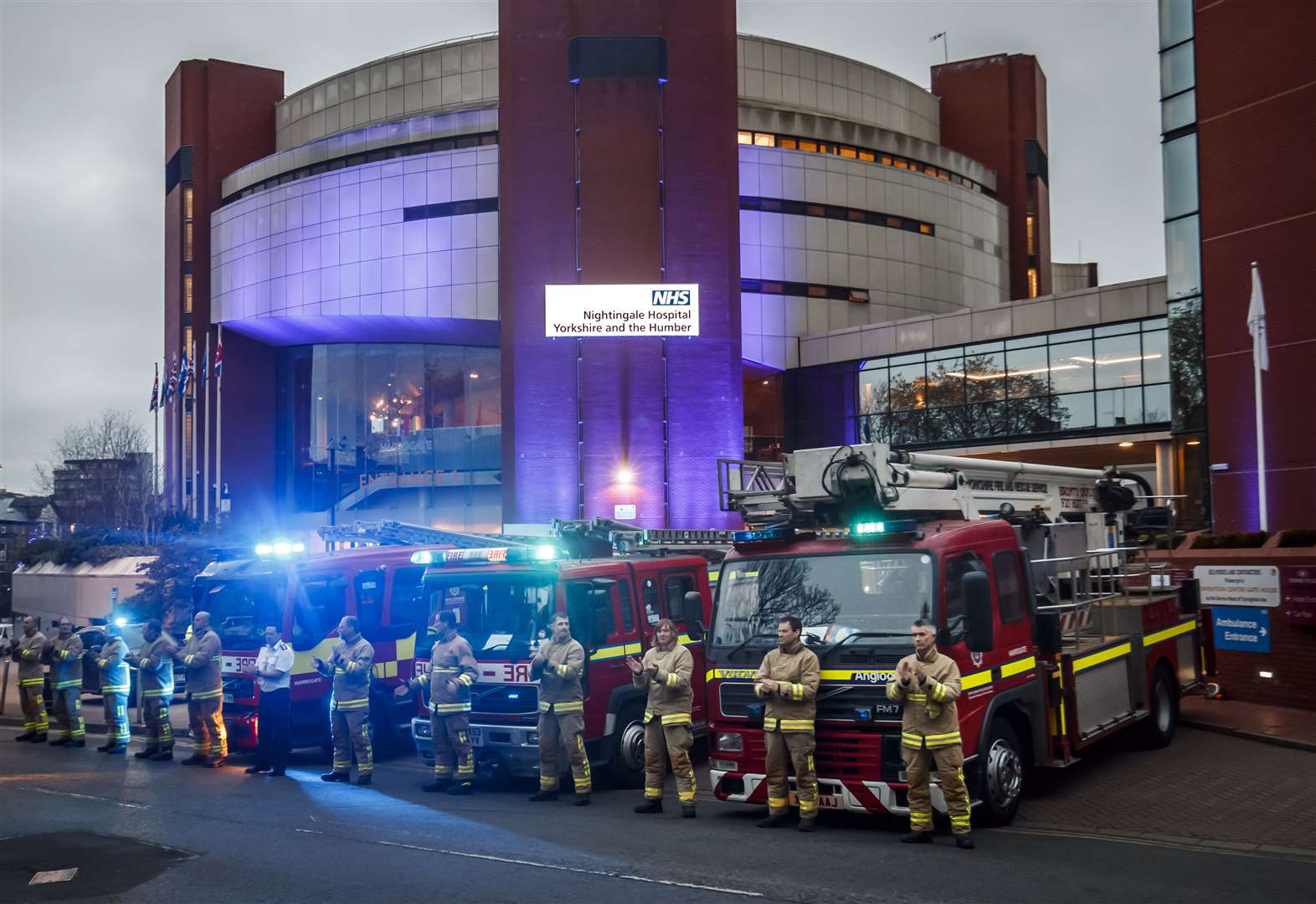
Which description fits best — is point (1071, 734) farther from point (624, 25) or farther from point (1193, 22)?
point (624, 25)

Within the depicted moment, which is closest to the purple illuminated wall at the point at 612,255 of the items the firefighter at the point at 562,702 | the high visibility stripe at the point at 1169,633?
the high visibility stripe at the point at 1169,633

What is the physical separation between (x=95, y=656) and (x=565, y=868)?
46.3ft

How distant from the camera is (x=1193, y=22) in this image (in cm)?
3006

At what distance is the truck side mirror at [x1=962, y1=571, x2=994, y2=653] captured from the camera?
9320mm

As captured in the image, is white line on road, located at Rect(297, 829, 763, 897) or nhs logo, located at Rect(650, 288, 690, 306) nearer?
white line on road, located at Rect(297, 829, 763, 897)

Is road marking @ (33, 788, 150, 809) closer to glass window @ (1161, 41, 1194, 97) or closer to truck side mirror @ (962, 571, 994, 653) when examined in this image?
truck side mirror @ (962, 571, 994, 653)

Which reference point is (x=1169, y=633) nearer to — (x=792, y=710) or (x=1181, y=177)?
(x=792, y=710)

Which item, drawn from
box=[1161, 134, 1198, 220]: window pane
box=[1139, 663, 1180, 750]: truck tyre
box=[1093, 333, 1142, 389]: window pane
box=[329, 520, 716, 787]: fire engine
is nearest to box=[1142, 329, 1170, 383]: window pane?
box=[1093, 333, 1142, 389]: window pane

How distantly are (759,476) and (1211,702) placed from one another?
8907mm

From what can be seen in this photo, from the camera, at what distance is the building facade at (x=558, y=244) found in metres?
38.8

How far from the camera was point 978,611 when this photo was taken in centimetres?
934

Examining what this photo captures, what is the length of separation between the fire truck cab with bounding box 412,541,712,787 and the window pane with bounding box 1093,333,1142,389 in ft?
90.3

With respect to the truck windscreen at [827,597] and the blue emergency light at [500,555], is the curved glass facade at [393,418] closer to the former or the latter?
the blue emergency light at [500,555]

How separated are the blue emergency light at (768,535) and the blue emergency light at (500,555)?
2.83m
